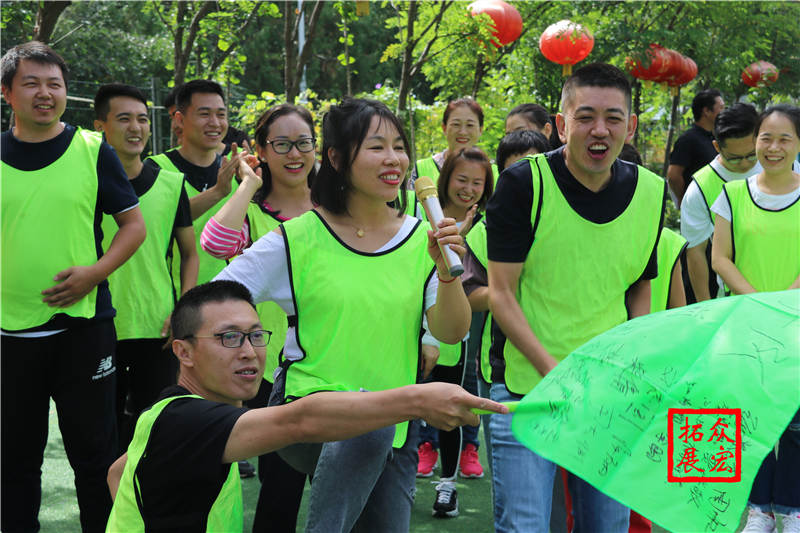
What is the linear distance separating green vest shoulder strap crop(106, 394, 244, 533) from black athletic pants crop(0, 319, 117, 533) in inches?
58.6

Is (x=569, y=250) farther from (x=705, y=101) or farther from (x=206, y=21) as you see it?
(x=206, y=21)

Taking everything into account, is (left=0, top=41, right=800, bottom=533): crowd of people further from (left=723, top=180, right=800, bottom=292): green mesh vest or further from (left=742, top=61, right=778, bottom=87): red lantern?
(left=742, top=61, right=778, bottom=87): red lantern

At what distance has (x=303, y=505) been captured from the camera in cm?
495

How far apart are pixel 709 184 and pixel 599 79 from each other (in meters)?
2.52

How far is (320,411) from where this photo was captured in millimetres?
2252

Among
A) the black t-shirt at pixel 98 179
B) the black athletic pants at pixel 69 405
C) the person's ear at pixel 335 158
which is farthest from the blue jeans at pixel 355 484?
the black t-shirt at pixel 98 179

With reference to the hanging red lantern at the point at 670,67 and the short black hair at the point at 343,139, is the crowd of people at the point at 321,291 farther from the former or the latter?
the hanging red lantern at the point at 670,67

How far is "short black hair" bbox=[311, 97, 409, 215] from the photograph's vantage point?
2.99 meters

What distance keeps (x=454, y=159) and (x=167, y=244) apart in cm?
168

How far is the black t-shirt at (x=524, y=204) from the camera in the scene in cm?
299

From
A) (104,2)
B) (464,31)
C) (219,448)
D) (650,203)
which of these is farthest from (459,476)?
(104,2)

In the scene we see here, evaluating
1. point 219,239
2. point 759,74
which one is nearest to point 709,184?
point 219,239

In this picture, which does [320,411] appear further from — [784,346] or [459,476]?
[459,476]

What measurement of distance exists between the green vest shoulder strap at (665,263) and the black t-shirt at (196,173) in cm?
254
